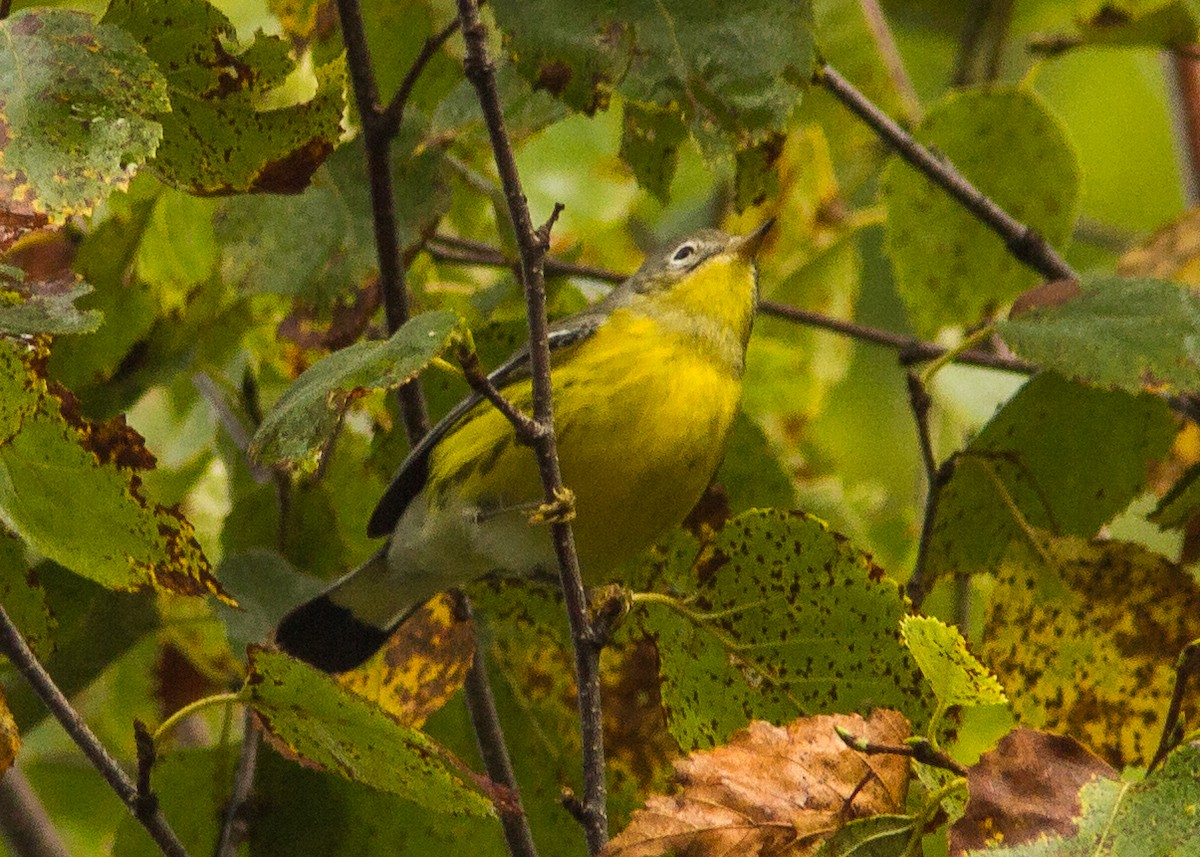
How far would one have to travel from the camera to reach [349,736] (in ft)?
4.50

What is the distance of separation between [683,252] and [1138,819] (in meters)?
1.78

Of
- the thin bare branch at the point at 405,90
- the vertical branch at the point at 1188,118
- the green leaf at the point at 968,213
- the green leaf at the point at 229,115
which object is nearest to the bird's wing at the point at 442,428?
the thin bare branch at the point at 405,90

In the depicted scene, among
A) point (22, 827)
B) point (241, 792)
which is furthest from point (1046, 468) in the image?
point (22, 827)

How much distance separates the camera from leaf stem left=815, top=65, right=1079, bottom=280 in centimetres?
231

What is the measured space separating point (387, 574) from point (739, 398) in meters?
0.58

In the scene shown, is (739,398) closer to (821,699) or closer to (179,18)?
(821,699)

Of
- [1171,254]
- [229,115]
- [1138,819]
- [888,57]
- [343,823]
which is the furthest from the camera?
[888,57]

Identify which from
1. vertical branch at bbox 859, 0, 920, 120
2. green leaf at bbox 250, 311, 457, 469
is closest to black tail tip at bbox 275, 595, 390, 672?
green leaf at bbox 250, 311, 457, 469

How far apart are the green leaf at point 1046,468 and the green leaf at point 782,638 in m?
0.37

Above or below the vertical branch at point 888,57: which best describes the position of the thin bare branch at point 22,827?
below

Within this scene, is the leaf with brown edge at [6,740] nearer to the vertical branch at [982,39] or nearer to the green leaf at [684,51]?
the green leaf at [684,51]

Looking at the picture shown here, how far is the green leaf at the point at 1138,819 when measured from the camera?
44.9 inches

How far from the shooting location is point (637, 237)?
426 cm

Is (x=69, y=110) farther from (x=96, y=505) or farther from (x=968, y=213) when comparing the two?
(x=968, y=213)
